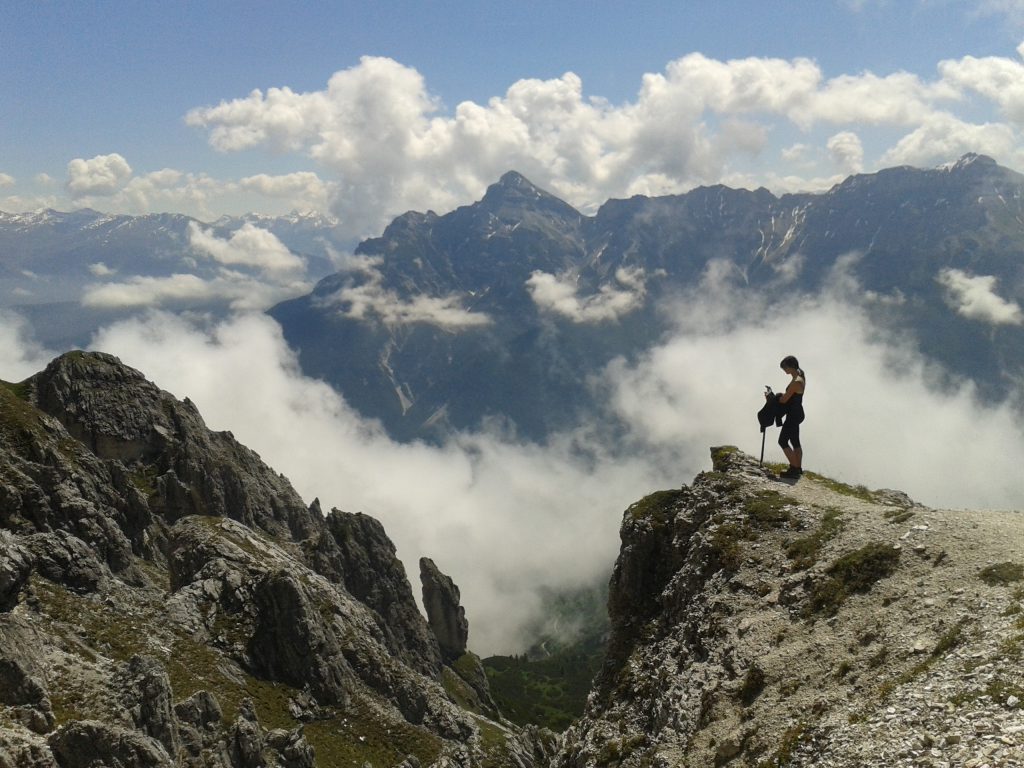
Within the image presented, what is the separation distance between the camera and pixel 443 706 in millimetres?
109688

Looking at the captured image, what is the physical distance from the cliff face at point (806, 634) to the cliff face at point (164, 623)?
3084cm

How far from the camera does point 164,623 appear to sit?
72375mm

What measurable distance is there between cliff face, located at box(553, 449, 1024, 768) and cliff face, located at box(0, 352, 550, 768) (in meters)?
30.8

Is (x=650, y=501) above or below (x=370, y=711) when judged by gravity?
above

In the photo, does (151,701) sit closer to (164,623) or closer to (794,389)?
(164,623)

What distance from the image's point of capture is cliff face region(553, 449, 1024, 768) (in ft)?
59.0

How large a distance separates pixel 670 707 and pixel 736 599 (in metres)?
5.77

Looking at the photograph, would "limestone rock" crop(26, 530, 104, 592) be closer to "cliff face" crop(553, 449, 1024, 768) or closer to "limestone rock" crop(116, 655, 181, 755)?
"limestone rock" crop(116, 655, 181, 755)

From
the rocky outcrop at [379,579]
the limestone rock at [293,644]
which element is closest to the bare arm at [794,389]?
the limestone rock at [293,644]

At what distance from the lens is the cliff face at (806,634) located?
1797 cm

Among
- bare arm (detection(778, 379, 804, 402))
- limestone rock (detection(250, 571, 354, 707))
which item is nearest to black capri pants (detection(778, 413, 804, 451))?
bare arm (detection(778, 379, 804, 402))

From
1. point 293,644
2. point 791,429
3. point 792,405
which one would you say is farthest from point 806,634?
point 293,644

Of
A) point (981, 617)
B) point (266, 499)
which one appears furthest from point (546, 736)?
point (981, 617)

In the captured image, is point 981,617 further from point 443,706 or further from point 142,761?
point 443,706
